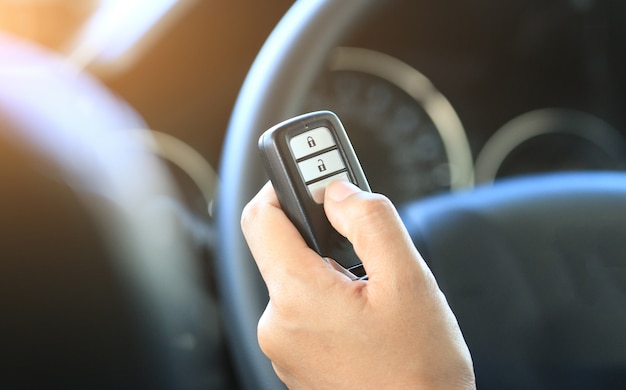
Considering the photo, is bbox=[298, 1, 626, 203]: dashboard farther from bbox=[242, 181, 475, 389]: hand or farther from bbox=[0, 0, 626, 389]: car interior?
bbox=[242, 181, 475, 389]: hand

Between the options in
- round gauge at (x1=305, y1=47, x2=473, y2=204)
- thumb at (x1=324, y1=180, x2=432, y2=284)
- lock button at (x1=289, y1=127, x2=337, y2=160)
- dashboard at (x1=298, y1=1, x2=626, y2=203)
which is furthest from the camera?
dashboard at (x1=298, y1=1, x2=626, y2=203)

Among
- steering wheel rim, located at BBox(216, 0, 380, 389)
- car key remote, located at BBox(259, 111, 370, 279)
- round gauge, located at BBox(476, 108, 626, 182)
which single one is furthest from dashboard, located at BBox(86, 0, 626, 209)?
car key remote, located at BBox(259, 111, 370, 279)

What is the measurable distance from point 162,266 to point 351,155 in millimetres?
230

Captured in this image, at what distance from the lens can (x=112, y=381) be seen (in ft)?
2.22

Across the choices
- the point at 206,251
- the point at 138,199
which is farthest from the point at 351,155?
the point at 206,251

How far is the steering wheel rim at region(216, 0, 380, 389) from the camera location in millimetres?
721

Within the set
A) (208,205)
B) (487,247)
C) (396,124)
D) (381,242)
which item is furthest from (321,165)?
(396,124)

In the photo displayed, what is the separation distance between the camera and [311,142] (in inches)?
24.1

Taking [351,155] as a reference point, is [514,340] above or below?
below

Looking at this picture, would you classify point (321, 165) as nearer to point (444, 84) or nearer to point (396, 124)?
point (396, 124)

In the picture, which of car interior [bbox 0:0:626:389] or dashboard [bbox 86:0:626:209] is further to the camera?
dashboard [bbox 86:0:626:209]

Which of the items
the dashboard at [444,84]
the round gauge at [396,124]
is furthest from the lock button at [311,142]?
the dashboard at [444,84]

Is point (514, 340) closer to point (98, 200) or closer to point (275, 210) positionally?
point (275, 210)

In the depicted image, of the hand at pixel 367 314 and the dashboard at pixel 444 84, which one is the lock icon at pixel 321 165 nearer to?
the hand at pixel 367 314
